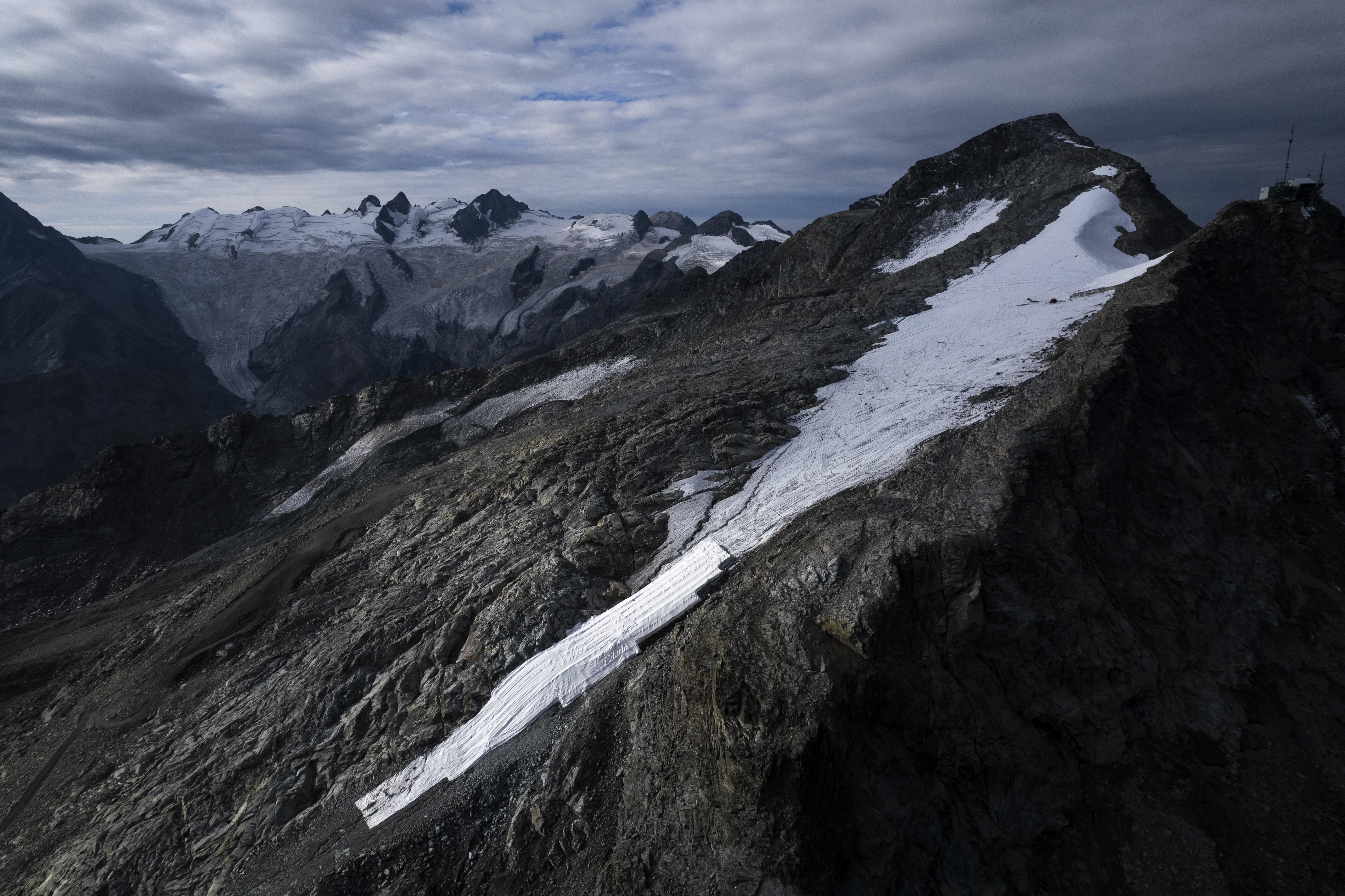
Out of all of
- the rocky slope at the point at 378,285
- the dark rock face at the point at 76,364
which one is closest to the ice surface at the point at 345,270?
the rocky slope at the point at 378,285

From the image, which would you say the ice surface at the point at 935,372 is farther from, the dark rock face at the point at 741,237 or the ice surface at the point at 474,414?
the dark rock face at the point at 741,237

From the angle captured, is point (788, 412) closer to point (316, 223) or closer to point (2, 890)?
point (2, 890)

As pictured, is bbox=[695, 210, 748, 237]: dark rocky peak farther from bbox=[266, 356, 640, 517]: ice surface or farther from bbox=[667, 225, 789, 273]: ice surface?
bbox=[266, 356, 640, 517]: ice surface

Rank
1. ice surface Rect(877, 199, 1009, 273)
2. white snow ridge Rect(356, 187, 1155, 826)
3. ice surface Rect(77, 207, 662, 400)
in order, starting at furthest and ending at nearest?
ice surface Rect(77, 207, 662, 400) < ice surface Rect(877, 199, 1009, 273) < white snow ridge Rect(356, 187, 1155, 826)

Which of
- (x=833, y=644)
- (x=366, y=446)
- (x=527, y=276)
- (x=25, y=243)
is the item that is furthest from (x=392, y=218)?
(x=833, y=644)

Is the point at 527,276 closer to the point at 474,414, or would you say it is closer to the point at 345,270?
the point at 345,270

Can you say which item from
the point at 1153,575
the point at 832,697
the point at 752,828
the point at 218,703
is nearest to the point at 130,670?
the point at 218,703

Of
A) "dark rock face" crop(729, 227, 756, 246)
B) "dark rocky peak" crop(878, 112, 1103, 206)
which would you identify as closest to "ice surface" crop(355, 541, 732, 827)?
"dark rocky peak" crop(878, 112, 1103, 206)
